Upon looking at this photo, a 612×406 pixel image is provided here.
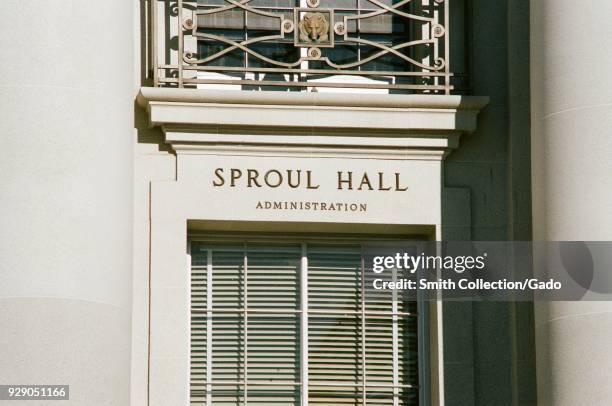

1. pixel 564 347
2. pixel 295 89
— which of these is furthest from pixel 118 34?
pixel 564 347

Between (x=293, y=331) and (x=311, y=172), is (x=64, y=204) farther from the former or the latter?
(x=293, y=331)

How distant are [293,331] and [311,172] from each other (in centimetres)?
192

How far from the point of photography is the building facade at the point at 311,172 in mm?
20531

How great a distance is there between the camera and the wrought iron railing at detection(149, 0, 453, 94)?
22.7m

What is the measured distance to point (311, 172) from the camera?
22281mm

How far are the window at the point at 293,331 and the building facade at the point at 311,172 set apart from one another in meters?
0.02

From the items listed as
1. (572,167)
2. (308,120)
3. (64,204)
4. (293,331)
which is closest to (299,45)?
(308,120)

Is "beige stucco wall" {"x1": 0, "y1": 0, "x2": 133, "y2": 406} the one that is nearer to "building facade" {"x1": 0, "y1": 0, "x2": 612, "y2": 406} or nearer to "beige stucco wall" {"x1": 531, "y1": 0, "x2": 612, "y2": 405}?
"building facade" {"x1": 0, "y1": 0, "x2": 612, "y2": 406}

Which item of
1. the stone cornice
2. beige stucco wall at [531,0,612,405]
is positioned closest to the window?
the stone cornice

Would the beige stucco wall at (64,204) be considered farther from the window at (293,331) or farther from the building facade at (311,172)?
the window at (293,331)

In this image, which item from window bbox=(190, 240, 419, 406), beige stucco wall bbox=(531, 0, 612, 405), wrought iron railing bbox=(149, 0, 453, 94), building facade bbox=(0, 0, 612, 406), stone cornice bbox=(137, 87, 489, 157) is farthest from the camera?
wrought iron railing bbox=(149, 0, 453, 94)

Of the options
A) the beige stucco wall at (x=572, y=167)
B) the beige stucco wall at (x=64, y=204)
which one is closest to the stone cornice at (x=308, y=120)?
the beige stucco wall at (x=64, y=204)

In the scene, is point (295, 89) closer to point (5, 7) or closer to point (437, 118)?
point (437, 118)

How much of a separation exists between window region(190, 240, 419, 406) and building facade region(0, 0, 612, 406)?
0.08ft
